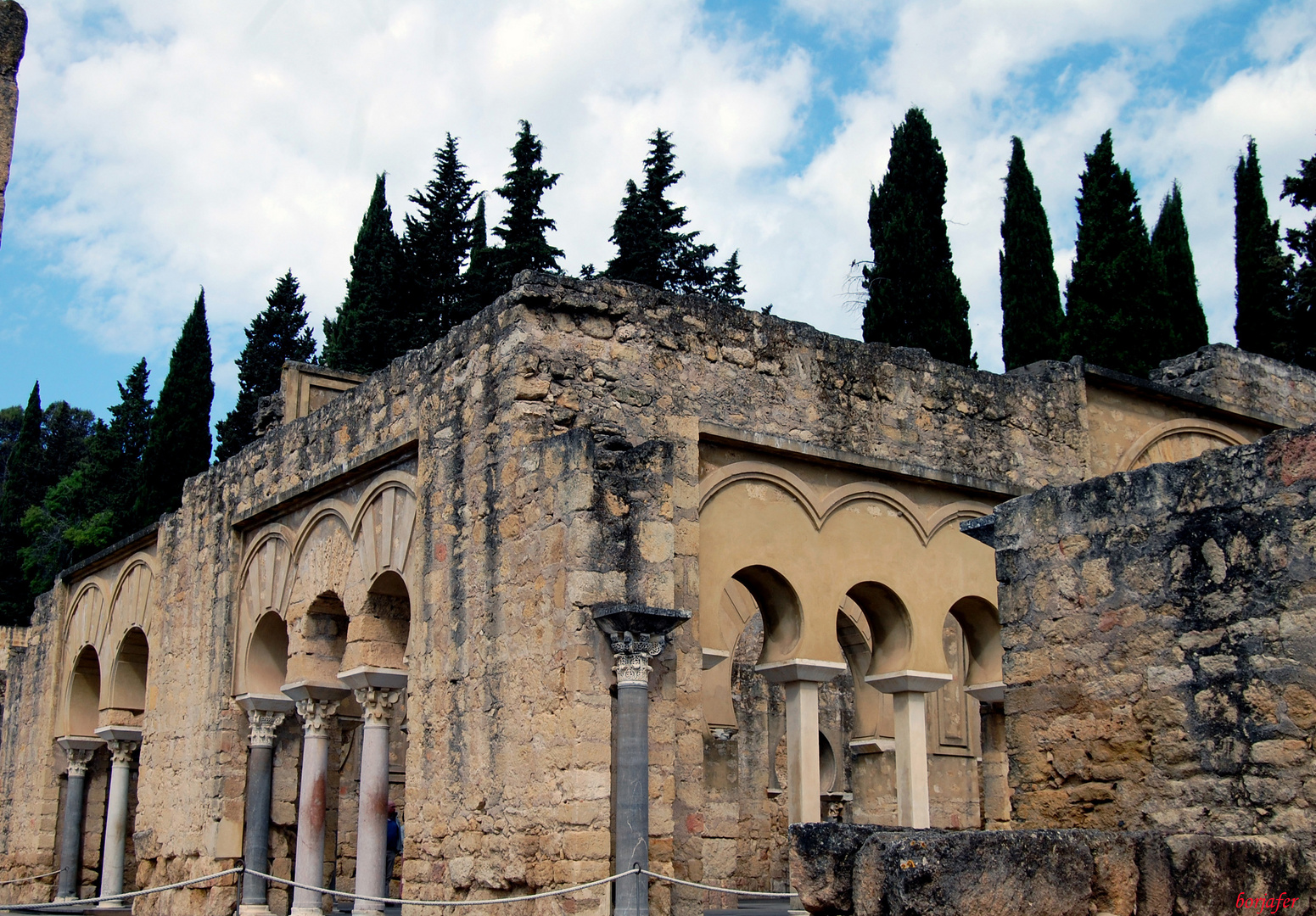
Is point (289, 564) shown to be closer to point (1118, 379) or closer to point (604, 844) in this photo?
point (604, 844)

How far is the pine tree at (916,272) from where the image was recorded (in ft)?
67.5

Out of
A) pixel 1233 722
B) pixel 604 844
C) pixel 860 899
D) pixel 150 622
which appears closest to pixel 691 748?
pixel 604 844

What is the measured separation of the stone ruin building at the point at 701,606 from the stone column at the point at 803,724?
0.02 meters

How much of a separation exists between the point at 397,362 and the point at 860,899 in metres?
6.80

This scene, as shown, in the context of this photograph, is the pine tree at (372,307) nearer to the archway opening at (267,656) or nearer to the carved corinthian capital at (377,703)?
the archway opening at (267,656)

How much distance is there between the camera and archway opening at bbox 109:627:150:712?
14.8m

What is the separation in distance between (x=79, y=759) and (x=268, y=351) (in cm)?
1494

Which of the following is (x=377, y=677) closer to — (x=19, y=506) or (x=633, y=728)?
(x=633, y=728)

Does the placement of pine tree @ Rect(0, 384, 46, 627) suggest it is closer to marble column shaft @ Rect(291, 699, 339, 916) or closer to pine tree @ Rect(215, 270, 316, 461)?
pine tree @ Rect(215, 270, 316, 461)

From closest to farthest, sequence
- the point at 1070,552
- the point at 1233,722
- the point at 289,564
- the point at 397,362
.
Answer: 1. the point at 1233,722
2. the point at 1070,552
3. the point at 397,362
4. the point at 289,564

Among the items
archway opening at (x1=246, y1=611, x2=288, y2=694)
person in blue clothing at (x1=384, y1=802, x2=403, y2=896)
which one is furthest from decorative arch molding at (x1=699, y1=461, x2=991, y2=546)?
person in blue clothing at (x1=384, y1=802, x2=403, y2=896)

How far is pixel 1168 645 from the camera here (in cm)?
579

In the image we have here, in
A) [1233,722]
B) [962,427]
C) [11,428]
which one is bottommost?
[1233,722]

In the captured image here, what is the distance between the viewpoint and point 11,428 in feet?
181
